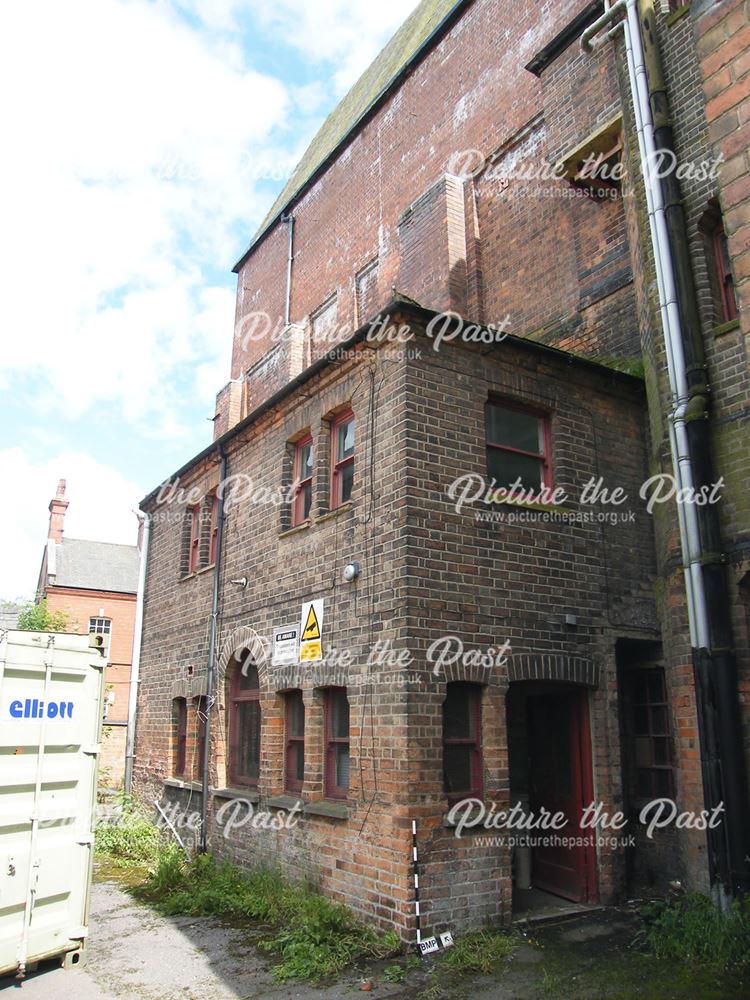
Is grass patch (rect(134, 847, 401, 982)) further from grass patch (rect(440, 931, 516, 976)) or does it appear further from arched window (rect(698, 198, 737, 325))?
arched window (rect(698, 198, 737, 325))

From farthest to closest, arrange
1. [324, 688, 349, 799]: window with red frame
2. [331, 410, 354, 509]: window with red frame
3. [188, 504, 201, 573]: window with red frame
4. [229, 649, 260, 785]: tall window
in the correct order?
1. [188, 504, 201, 573]: window with red frame
2. [229, 649, 260, 785]: tall window
3. [331, 410, 354, 509]: window with red frame
4. [324, 688, 349, 799]: window with red frame

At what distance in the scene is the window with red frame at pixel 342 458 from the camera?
999 cm

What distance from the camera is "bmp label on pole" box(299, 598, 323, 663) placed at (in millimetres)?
9500

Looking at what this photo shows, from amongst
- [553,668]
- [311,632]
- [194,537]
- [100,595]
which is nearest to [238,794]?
[311,632]

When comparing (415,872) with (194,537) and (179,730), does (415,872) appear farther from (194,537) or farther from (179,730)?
(194,537)

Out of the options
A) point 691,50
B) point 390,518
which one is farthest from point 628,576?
point 691,50

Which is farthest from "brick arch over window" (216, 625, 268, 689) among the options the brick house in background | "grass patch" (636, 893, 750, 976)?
the brick house in background

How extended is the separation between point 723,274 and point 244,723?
872 centimetres

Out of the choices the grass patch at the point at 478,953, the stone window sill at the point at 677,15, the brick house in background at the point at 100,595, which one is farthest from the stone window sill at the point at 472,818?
the brick house in background at the point at 100,595

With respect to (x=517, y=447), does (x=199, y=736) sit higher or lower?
lower

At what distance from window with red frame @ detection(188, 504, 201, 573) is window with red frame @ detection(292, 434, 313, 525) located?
3.51 m

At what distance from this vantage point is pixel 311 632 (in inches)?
380

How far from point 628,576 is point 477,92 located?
1097 cm

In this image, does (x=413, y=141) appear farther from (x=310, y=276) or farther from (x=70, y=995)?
(x=70, y=995)
